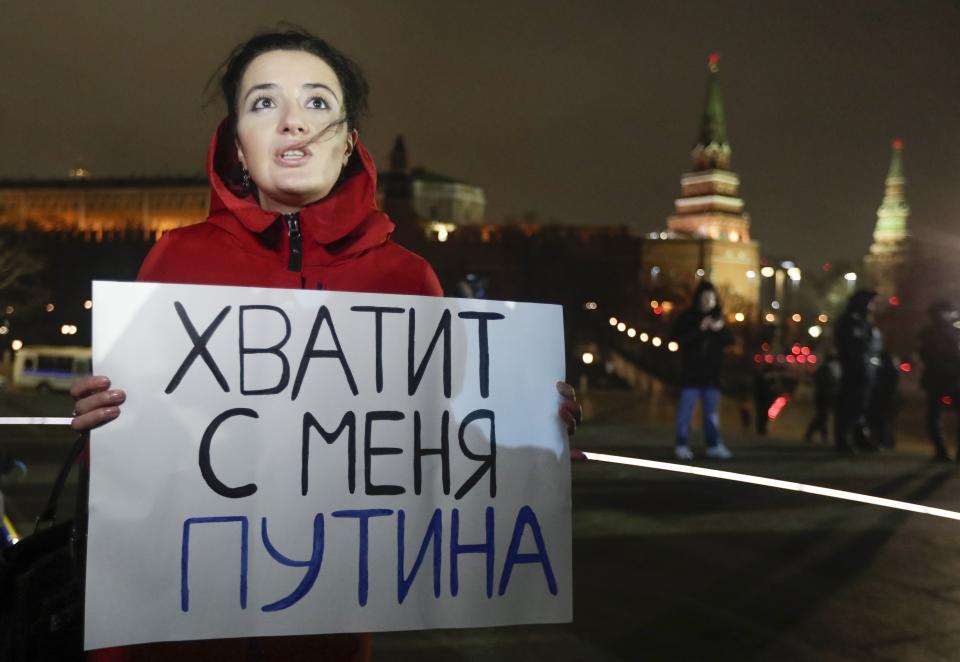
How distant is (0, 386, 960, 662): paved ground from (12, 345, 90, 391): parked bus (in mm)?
25397

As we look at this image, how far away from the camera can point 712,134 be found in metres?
162

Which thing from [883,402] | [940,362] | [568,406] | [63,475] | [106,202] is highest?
[106,202]

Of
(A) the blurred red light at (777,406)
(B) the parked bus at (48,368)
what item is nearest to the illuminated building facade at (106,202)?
(B) the parked bus at (48,368)

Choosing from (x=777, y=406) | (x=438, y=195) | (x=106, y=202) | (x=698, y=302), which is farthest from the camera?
(x=438, y=195)

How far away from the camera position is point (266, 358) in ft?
7.59

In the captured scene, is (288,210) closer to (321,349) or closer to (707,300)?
(321,349)

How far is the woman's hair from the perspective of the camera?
8.53 ft

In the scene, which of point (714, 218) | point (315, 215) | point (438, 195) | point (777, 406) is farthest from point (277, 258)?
point (714, 218)

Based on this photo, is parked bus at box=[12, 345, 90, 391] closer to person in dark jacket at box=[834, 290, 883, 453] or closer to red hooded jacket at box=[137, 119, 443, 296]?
person in dark jacket at box=[834, 290, 883, 453]

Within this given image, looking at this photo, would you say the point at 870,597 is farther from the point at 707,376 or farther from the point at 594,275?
the point at 594,275

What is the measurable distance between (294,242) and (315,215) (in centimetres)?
9

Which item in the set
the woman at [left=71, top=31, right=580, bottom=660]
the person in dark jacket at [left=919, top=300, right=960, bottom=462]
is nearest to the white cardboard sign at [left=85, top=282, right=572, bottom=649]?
the woman at [left=71, top=31, right=580, bottom=660]

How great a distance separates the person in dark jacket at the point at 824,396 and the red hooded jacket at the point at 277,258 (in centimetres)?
1128

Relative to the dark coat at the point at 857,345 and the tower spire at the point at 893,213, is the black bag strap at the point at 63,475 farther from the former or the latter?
the tower spire at the point at 893,213
